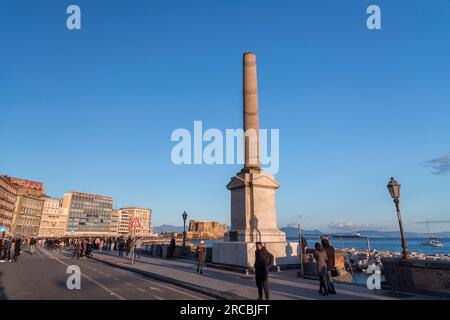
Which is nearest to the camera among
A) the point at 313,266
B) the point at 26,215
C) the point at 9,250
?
the point at 313,266

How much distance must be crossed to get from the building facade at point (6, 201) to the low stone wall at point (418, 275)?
110 metres

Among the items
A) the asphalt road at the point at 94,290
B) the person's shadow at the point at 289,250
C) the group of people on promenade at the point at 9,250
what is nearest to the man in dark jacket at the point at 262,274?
the asphalt road at the point at 94,290

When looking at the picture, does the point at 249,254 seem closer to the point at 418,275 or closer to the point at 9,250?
Result: the point at 418,275

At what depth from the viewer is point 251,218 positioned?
1886 cm

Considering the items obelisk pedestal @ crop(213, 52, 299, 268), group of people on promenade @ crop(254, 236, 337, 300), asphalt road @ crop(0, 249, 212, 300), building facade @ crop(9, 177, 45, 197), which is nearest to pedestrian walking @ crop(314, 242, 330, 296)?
group of people on promenade @ crop(254, 236, 337, 300)

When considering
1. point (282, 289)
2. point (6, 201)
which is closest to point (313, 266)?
point (282, 289)

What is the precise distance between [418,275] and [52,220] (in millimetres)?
172875

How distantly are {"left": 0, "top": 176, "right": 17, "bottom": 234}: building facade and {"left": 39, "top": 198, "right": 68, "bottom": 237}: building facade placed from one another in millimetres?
40507

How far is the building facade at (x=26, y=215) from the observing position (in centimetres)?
11381

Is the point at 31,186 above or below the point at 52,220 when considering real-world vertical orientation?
above

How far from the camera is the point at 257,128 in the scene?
21312 mm

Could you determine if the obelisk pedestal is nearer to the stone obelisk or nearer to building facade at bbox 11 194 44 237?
the stone obelisk

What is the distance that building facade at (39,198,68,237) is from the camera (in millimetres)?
149000
